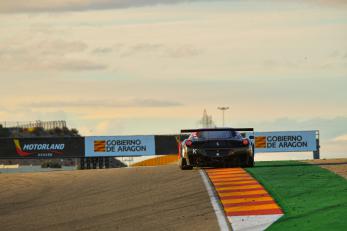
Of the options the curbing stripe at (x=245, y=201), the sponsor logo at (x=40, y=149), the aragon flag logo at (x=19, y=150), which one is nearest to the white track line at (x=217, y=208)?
the curbing stripe at (x=245, y=201)

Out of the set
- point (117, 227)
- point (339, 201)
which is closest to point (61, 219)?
point (117, 227)

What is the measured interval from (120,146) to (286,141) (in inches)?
398

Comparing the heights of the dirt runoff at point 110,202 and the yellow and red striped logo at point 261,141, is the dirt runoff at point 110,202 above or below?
below

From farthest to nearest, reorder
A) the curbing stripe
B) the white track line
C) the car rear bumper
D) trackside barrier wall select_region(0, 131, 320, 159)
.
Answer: trackside barrier wall select_region(0, 131, 320, 159)
the car rear bumper
the curbing stripe
the white track line

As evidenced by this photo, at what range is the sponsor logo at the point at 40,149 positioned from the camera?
171 feet

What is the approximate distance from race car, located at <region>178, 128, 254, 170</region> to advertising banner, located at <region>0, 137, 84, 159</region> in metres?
28.5

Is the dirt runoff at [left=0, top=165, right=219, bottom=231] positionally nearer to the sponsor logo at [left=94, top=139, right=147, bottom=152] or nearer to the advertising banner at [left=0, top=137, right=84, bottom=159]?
the sponsor logo at [left=94, top=139, right=147, bottom=152]

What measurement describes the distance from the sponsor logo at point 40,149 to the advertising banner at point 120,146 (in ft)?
5.93

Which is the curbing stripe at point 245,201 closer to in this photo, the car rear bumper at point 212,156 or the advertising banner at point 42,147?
the car rear bumper at point 212,156

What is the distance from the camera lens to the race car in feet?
77.6

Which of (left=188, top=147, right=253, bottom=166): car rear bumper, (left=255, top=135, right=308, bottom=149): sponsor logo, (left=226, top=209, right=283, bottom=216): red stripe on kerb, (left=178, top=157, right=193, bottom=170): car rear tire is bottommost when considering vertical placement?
(left=226, top=209, right=283, bottom=216): red stripe on kerb

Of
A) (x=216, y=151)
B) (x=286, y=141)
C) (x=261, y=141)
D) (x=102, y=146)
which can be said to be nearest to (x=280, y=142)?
(x=286, y=141)

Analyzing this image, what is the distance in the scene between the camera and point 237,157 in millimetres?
23812

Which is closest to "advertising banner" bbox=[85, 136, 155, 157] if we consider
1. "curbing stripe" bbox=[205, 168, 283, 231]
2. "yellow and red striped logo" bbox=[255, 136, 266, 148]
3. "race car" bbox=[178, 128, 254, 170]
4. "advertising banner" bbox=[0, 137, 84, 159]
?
"advertising banner" bbox=[0, 137, 84, 159]
